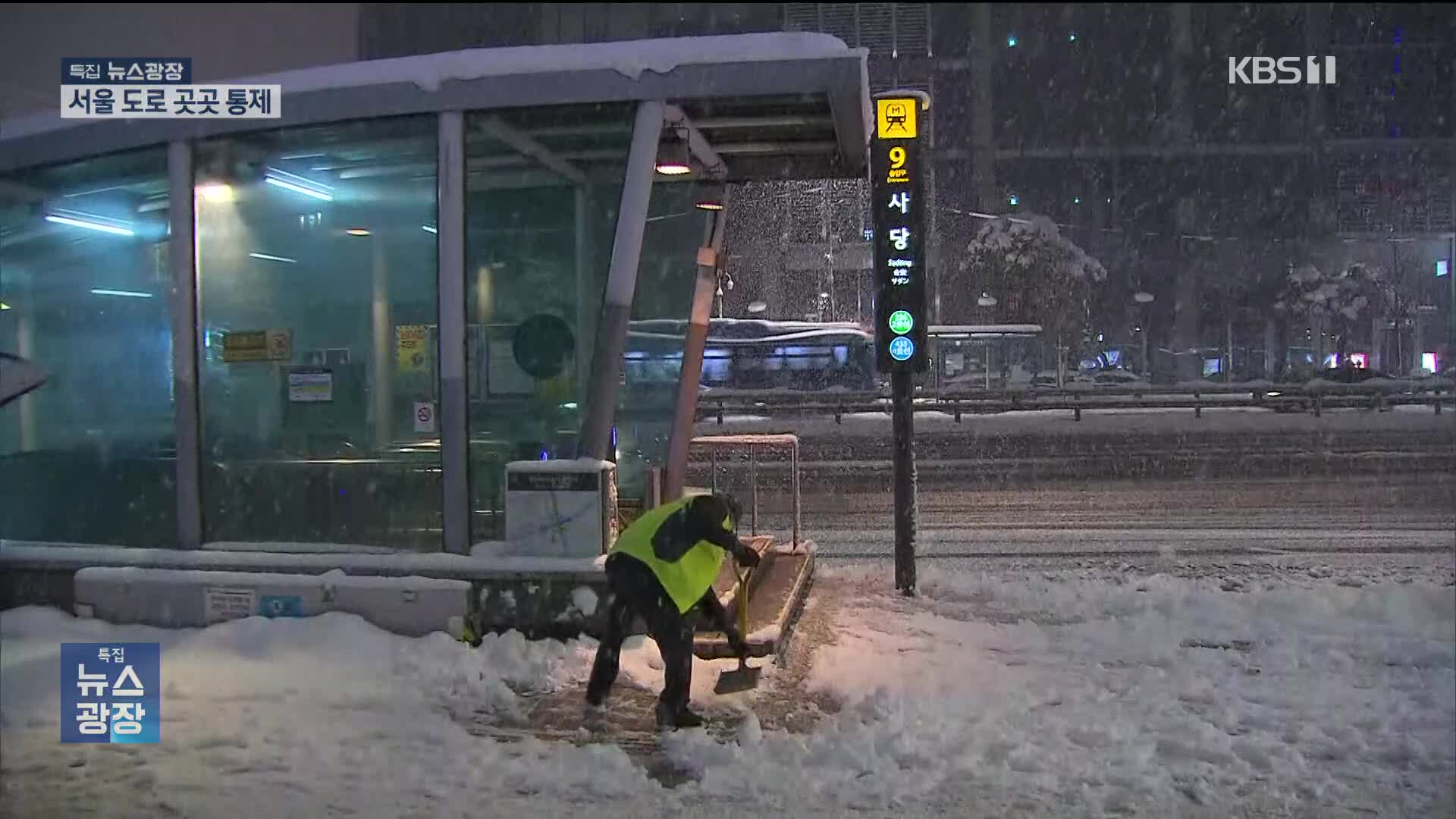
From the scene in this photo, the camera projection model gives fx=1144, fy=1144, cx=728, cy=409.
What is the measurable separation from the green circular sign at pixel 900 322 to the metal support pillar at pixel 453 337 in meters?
3.15

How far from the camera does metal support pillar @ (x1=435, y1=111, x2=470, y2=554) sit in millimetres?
7691

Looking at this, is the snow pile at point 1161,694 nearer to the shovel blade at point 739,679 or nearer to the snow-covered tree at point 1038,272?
the shovel blade at point 739,679

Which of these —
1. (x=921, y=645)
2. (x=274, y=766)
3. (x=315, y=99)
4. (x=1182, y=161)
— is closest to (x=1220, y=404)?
(x=1182, y=161)

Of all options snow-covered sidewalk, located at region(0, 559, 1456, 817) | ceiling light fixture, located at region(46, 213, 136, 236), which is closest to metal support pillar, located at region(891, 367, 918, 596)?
snow-covered sidewalk, located at region(0, 559, 1456, 817)

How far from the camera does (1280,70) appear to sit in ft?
53.8

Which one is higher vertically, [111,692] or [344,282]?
[344,282]

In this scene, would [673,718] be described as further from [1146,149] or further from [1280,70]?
[1146,149]

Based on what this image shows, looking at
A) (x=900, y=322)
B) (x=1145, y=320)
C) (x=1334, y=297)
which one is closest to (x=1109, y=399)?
(x=1145, y=320)

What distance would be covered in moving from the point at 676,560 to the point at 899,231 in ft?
12.6

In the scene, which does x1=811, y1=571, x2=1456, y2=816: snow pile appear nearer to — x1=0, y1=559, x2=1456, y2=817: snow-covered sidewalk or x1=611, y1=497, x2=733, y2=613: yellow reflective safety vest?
x1=0, y1=559, x2=1456, y2=817: snow-covered sidewalk

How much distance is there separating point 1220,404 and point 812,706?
23.6 m

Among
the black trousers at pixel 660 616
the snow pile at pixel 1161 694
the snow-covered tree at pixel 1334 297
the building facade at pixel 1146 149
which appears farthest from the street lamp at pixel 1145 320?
the black trousers at pixel 660 616

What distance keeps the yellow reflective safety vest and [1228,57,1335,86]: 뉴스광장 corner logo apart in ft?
42.1

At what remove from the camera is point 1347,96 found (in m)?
17.6
